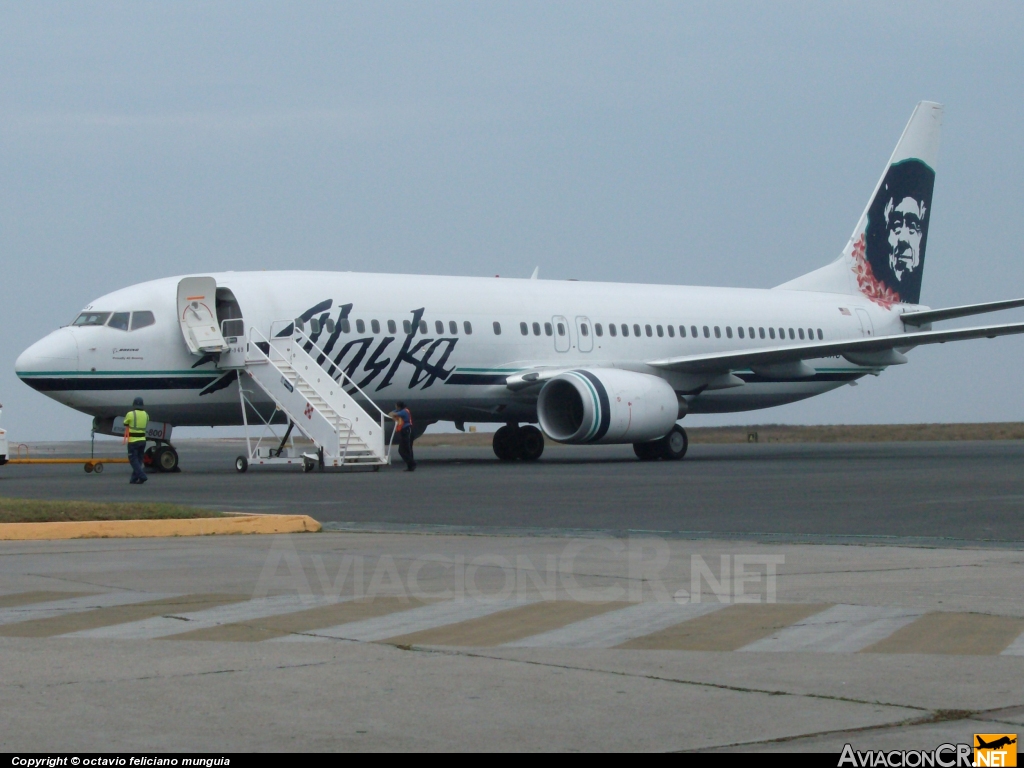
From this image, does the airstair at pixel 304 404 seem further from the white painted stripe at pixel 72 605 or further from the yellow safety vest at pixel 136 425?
the white painted stripe at pixel 72 605

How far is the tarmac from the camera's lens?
4.89 m

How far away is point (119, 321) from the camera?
25109 mm

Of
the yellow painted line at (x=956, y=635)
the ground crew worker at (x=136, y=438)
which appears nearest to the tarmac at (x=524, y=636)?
the yellow painted line at (x=956, y=635)

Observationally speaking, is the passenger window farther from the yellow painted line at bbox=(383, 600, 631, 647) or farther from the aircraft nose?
the yellow painted line at bbox=(383, 600, 631, 647)

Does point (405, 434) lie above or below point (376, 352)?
below

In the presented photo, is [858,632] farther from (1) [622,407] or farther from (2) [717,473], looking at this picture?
(1) [622,407]

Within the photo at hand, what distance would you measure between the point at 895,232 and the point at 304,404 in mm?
19759

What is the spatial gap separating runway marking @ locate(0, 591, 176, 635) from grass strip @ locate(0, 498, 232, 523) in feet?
15.5

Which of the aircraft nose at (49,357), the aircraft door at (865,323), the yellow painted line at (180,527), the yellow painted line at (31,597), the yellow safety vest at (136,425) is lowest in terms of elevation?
the yellow painted line at (180,527)

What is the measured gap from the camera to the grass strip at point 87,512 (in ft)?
42.2

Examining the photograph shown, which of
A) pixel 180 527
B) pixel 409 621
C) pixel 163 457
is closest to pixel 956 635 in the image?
pixel 409 621

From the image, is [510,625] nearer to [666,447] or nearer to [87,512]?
[87,512]

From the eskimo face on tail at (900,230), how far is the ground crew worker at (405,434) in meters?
16.5

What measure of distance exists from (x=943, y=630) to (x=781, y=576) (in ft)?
7.35
